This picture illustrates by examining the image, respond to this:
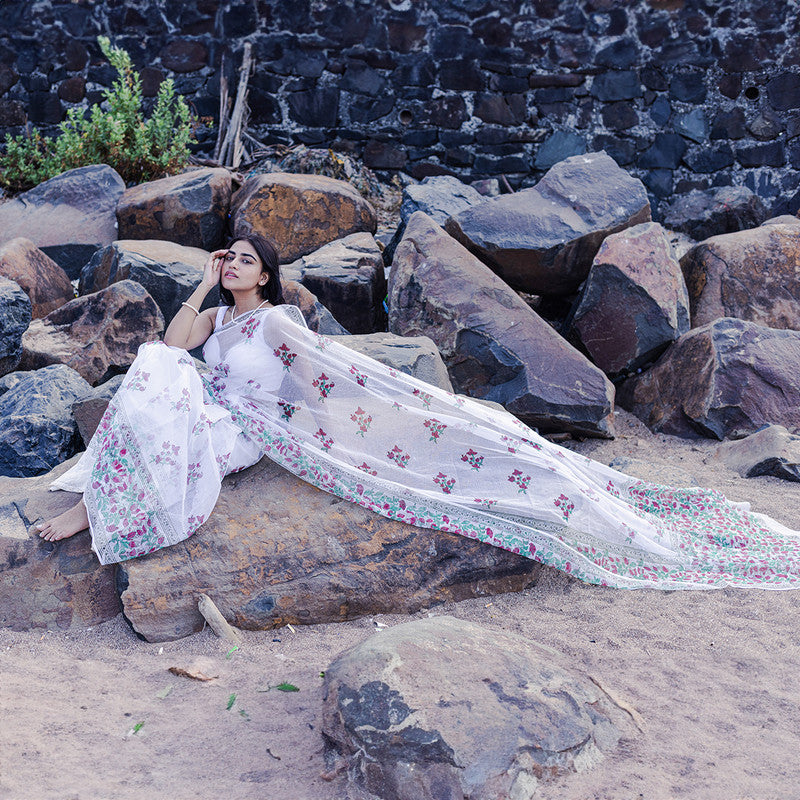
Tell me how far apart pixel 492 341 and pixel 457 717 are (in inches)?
117

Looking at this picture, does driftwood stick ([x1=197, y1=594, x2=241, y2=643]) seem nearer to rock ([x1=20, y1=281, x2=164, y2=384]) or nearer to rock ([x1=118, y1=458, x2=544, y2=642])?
rock ([x1=118, y1=458, x2=544, y2=642])

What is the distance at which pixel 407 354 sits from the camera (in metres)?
4.07

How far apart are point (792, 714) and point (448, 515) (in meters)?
1.30

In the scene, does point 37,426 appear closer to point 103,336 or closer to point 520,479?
point 103,336

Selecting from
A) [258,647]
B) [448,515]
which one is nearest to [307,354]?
[448,515]

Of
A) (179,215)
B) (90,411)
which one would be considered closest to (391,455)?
(90,411)

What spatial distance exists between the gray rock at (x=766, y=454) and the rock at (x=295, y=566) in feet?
5.64

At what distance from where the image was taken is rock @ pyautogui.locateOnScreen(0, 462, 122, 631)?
278cm

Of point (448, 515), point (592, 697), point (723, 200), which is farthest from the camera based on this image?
point (723, 200)

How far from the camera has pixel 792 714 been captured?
2330mm

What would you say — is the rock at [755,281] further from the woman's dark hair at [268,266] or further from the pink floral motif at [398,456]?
the woman's dark hair at [268,266]

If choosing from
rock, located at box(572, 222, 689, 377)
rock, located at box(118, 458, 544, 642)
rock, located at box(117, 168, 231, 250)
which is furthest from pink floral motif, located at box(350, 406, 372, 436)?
rock, located at box(117, 168, 231, 250)

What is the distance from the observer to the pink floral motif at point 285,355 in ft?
10.7

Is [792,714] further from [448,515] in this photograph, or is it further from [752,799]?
[448,515]
